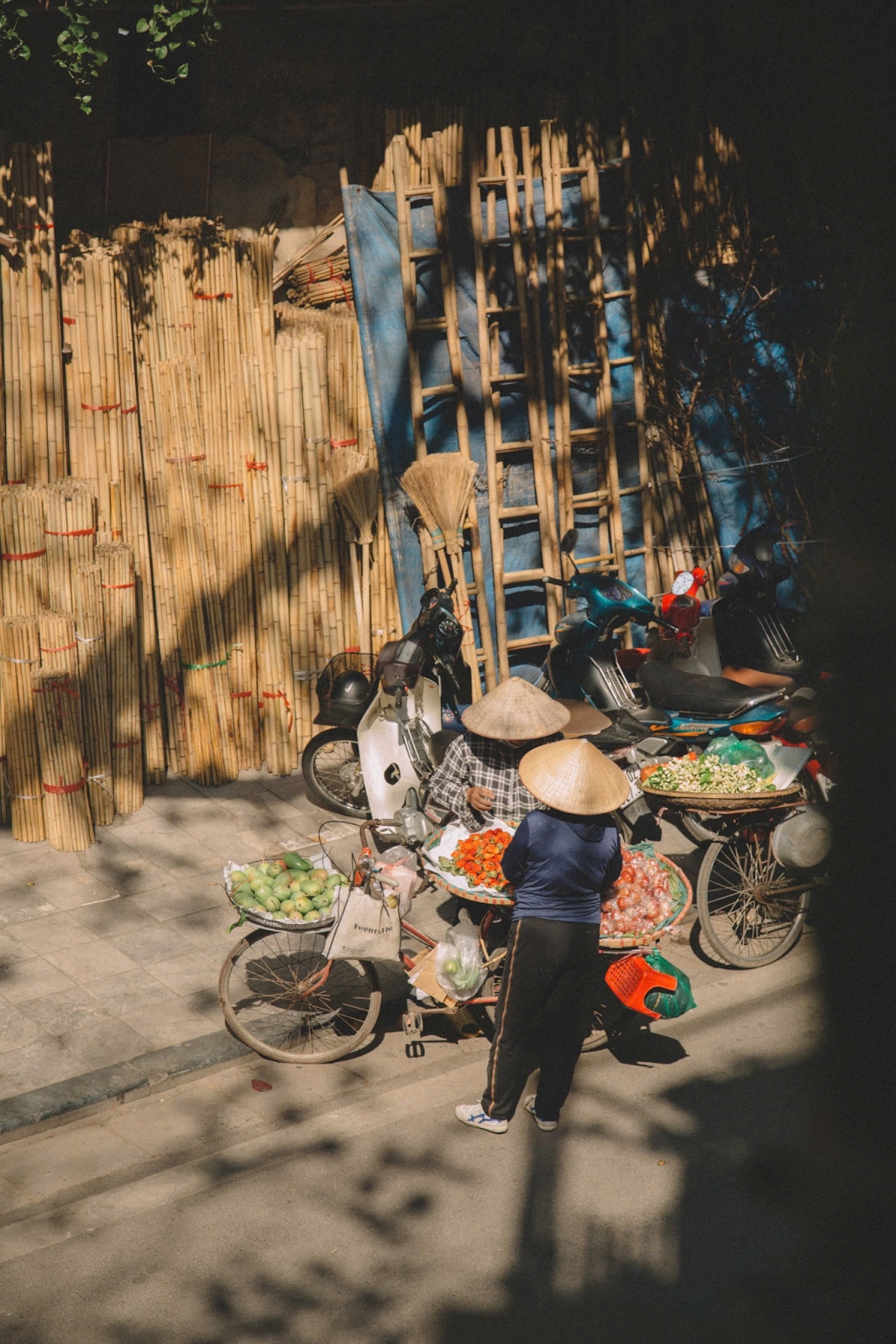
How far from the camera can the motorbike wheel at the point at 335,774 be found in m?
8.70

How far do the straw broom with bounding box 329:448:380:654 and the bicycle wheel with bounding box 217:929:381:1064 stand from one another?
115 inches

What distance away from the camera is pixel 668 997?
5.61 m

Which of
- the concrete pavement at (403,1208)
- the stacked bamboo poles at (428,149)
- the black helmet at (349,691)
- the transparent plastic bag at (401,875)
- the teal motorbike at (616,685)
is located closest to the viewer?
the concrete pavement at (403,1208)

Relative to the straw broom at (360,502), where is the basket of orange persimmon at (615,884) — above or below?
below

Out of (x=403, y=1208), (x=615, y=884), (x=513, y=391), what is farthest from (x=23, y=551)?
(x=403, y=1208)

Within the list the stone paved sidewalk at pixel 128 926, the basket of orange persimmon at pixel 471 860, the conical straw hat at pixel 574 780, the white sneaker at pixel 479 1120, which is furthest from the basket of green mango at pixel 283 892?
the conical straw hat at pixel 574 780

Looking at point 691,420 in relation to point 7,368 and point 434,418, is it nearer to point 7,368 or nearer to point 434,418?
point 434,418

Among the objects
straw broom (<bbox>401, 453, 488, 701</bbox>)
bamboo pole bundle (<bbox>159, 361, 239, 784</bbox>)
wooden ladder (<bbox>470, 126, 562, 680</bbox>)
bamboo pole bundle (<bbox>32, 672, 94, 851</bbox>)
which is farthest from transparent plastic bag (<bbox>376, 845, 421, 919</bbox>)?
wooden ladder (<bbox>470, 126, 562, 680</bbox>)

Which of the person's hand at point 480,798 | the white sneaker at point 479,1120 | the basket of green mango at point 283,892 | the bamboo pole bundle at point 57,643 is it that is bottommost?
the white sneaker at point 479,1120

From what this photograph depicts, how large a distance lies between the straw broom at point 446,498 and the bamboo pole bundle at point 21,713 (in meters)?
2.92

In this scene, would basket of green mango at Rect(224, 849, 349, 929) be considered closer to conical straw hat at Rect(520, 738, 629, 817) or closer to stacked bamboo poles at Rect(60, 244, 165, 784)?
conical straw hat at Rect(520, 738, 629, 817)

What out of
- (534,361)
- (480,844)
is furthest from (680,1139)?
(534,361)

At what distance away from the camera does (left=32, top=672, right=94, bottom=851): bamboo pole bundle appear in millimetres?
7633

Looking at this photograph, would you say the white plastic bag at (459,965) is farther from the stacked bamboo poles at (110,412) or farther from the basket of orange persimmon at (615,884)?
the stacked bamboo poles at (110,412)
